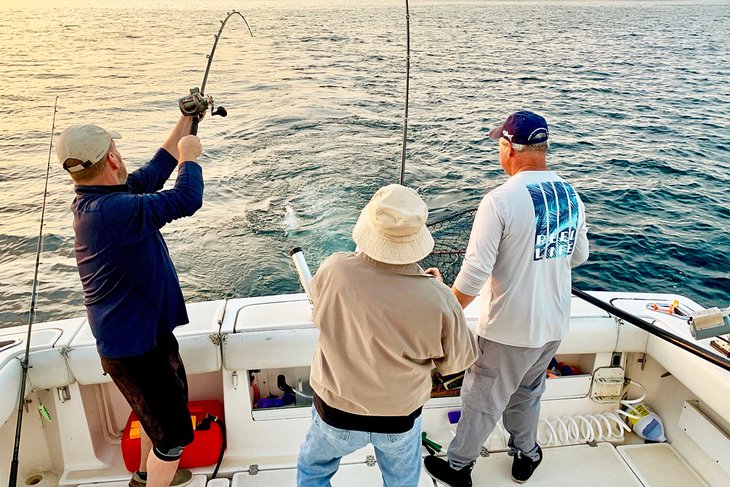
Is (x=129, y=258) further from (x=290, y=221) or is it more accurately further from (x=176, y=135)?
(x=290, y=221)

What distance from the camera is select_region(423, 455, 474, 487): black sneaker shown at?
92.7 inches

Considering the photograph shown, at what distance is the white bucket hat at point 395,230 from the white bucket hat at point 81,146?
876 millimetres

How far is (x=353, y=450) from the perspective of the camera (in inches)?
69.6

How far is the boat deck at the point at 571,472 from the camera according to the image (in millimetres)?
2439

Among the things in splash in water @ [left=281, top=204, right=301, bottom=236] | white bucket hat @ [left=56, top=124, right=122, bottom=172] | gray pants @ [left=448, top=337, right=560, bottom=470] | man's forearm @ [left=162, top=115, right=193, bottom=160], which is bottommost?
splash in water @ [left=281, top=204, right=301, bottom=236]

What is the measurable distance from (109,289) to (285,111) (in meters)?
9.87

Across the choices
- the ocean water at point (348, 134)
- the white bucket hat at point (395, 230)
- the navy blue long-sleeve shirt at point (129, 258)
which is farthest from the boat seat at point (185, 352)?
the ocean water at point (348, 134)

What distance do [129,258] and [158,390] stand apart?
0.49m

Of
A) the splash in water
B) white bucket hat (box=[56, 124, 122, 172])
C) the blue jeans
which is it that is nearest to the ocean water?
the splash in water

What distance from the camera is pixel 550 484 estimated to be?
2445mm

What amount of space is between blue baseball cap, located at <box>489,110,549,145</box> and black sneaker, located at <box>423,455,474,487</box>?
4.34ft

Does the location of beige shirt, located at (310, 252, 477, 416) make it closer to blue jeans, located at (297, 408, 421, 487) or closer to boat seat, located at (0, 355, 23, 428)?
blue jeans, located at (297, 408, 421, 487)

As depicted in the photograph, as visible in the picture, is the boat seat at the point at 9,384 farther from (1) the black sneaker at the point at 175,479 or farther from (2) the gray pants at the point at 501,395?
(2) the gray pants at the point at 501,395

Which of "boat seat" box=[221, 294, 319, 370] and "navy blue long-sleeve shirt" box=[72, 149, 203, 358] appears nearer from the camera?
"navy blue long-sleeve shirt" box=[72, 149, 203, 358]
